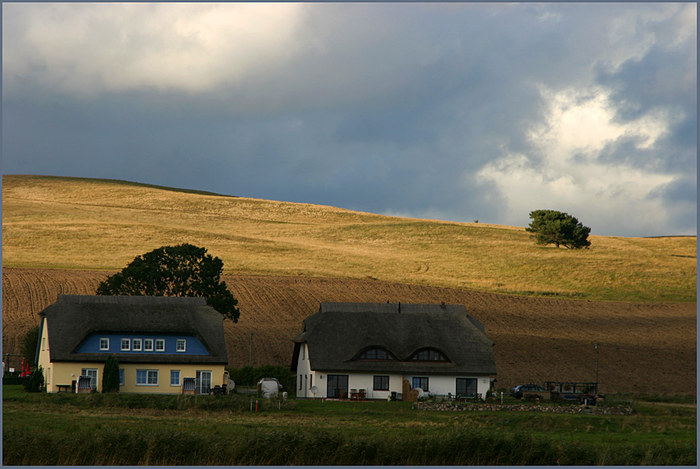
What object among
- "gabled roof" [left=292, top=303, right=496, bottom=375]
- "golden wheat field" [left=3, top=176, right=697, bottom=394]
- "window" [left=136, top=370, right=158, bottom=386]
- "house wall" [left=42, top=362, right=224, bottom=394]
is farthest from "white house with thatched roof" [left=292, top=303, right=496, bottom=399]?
"window" [left=136, top=370, right=158, bottom=386]

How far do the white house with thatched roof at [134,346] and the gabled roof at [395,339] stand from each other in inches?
247

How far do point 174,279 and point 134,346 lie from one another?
11.6 metres

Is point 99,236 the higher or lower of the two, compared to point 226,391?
higher

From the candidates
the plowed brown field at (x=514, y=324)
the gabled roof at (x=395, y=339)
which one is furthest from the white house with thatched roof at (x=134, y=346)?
the plowed brown field at (x=514, y=324)

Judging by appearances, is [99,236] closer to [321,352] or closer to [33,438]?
[321,352]

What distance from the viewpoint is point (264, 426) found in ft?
104

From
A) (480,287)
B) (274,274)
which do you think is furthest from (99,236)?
(480,287)

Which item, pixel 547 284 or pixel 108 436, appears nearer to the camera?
pixel 108 436

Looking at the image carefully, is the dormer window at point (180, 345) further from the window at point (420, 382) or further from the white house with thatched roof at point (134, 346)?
the window at point (420, 382)

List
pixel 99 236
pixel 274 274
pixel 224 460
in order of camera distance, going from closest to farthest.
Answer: pixel 224 460 < pixel 274 274 < pixel 99 236

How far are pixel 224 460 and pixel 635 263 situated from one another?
89107 mm

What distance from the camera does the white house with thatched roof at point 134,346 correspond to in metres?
51.2

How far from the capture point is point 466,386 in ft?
178

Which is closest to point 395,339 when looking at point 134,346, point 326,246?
point 134,346
